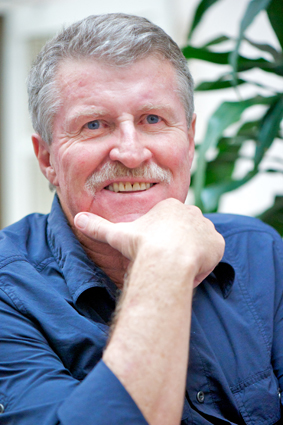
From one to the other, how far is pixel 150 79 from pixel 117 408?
0.77 metres

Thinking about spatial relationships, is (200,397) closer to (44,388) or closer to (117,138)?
(44,388)

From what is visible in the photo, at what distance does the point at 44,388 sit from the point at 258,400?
552mm

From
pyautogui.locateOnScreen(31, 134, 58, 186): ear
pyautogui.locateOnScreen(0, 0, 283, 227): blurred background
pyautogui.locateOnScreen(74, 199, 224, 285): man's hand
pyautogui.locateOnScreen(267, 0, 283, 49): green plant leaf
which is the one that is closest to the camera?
pyautogui.locateOnScreen(74, 199, 224, 285): man's hand

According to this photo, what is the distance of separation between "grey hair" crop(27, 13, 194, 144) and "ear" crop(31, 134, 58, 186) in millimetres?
41

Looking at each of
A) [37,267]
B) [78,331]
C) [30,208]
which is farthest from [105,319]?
[30,208]

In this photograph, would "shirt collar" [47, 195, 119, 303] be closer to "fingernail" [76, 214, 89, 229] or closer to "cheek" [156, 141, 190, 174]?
"fingernail" [76, 214, 89, 229]

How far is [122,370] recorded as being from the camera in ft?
2.60

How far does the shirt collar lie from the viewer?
1.11 m

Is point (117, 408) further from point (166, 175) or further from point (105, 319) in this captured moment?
point (166, 175)

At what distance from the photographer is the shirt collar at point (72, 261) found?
111 cm

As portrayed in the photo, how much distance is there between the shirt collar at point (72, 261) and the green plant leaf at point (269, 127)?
0.68 metres

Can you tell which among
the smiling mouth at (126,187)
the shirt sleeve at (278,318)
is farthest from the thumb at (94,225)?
the shirt sleeve at (278,318)

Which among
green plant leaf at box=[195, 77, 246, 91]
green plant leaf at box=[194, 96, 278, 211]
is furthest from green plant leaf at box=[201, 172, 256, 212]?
green plant leaf at box=[195, 77, 246, 91]

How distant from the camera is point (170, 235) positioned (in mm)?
929
